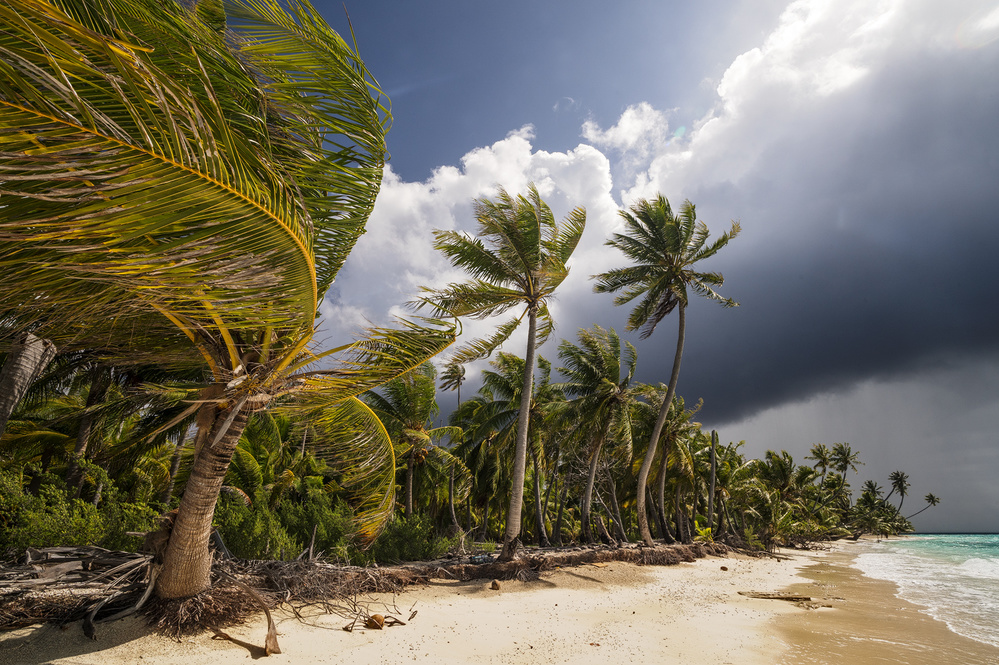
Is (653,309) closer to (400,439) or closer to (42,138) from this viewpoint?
(400,439)

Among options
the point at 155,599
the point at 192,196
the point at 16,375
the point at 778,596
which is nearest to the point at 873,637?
the point at 778,596

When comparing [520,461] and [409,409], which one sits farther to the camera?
[409,409]

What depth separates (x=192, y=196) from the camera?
2.43 m

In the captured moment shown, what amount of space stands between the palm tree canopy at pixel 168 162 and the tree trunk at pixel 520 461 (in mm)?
8337

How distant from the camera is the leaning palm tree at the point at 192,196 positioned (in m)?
2.02

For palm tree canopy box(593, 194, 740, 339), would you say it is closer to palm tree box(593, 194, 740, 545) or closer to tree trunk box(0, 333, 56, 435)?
palm tree box(593, 194, 740, 545)

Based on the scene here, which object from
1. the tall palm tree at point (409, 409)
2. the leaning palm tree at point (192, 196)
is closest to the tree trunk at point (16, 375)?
the leaning palm tree at point (192, 196)

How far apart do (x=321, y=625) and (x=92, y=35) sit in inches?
258

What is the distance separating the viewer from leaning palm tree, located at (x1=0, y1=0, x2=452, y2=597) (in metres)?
2.02

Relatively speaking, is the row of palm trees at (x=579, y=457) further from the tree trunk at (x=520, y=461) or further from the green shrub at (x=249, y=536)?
the green shrub at (x=249, y=536)

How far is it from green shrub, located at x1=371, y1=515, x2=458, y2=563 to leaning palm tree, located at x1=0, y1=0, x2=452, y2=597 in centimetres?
707

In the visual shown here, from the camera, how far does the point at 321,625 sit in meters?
6.04

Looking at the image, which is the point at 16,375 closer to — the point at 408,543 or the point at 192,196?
the point at 192,196

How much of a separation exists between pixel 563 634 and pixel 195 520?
16.8 feet
